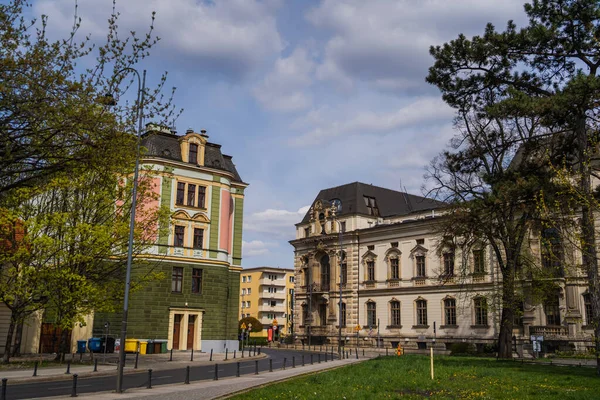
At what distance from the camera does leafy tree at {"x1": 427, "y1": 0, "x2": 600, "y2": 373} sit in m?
22.4

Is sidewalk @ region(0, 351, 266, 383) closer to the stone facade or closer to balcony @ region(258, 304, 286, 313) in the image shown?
the stone facade

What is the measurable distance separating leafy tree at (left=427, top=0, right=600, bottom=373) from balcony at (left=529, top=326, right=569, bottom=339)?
23.6 metres

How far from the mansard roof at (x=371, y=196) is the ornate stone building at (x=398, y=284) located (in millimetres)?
158

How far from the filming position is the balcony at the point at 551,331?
4584 cm

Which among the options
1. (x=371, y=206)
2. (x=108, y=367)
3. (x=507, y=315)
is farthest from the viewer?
(x=371, y=206)

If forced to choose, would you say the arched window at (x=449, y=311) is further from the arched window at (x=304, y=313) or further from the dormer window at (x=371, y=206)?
the arched window at (x=304, y=313)

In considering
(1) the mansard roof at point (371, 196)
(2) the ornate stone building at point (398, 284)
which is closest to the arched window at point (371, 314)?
(2) the ornate stone building at point (398, 284)

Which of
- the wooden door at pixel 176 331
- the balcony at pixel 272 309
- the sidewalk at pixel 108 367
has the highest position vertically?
the balcony at pixel 272 309

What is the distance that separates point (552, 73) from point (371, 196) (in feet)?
154

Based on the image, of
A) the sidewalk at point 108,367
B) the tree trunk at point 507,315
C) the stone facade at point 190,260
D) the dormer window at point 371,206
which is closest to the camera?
the sidewalk at point 108,367

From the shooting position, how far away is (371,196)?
7388 cm

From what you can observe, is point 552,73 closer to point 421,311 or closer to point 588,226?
point 588,226

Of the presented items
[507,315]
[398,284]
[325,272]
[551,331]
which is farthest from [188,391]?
[325,272]

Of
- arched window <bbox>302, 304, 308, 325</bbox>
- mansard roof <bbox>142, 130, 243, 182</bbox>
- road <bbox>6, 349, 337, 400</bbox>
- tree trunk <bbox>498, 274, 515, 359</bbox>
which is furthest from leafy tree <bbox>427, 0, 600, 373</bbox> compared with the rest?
arched window <bbox>302, 304, 308, 325</bbox>
